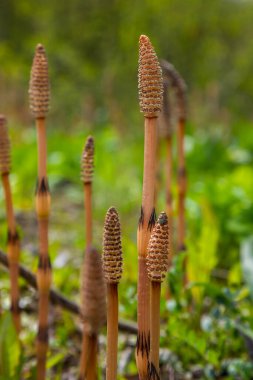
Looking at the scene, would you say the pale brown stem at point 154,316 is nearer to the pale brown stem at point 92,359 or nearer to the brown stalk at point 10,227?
the pale brown stem at point 92,359

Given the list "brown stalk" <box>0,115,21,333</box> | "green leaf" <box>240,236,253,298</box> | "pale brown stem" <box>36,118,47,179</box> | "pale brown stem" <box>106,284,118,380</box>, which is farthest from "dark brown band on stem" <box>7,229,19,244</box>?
"green leaf" <box>240,236,253,298</box>

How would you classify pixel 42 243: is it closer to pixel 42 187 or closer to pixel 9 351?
pixel 42 187

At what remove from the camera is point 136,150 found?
5875 millimetres

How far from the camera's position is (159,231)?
3.46ft

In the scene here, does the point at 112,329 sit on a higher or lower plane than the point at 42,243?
lower

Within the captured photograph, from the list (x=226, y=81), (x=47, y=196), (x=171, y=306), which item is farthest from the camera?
(x=226, y=81)

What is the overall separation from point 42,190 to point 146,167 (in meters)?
0.49

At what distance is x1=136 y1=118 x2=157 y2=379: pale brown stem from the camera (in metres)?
1.15

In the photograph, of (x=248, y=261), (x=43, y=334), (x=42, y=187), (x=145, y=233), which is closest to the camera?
(x=145, y=233)

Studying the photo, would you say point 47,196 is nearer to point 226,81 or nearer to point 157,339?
point 157,339

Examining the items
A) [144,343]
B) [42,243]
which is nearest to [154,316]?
[144,343]

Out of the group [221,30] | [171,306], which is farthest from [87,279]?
[221,30]

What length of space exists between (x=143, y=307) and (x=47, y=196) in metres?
0.52

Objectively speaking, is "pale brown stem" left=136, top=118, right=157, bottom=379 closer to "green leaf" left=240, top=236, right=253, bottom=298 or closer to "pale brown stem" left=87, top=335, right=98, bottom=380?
"pale brown stem" left=87, top=335, right=98, bottom=380
